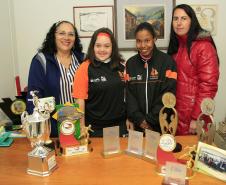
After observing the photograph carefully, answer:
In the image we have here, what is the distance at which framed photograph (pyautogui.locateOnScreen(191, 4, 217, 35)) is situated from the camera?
2.78 meters

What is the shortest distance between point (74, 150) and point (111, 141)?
0.21 metres

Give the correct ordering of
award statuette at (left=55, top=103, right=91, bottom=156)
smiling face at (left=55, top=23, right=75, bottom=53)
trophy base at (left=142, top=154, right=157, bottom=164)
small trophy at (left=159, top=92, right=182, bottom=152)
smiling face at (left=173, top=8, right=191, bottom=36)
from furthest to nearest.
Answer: smiling face at (left=55, top=23, right=75, bottom=53)
smiling face at (left=173, top=8, right=191, bottom=36)
award statuette at (left=55, top=103, right=91, bottom=156)
trophy base at (left=142, top=154, right=157, bottom=164)
small trophy at (left=159, top=92, right=182, bottom=152)

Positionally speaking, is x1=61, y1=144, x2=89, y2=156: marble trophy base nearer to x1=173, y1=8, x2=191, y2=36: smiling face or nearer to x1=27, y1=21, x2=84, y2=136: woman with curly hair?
x1=27, y1=21, x2=84, y2=136: woman with curly hair

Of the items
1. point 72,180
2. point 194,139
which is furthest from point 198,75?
point 72,180

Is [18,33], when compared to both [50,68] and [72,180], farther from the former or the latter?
[72,180]

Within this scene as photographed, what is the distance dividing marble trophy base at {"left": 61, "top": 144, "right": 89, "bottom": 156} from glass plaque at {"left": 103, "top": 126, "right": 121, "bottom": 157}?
0.12m

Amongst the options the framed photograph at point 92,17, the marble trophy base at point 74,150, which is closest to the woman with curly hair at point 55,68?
the framed photograph at point 92,17

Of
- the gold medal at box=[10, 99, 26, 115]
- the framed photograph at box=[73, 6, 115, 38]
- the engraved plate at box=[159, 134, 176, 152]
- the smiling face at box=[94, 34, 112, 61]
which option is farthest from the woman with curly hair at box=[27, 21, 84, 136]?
the engraved plate at box=[159, 134, 176, 152]

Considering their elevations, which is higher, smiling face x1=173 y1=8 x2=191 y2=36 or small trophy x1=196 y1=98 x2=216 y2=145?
smiling face x1=173 y1=8 x2=191 y2=36

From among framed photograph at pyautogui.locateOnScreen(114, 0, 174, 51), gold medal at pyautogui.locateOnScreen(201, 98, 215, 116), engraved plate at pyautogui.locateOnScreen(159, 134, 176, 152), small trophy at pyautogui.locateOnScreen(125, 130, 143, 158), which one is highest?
Result: framed photograph at pyautogui.locateOnScreen(114, 0, 174, 51)

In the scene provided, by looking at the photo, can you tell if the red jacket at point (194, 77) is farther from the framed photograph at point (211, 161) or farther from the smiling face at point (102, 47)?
the framed photograph at point (211, 161)

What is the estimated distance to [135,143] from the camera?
153cm

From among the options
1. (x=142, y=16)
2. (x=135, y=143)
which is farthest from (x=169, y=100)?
(x=142, y=16)

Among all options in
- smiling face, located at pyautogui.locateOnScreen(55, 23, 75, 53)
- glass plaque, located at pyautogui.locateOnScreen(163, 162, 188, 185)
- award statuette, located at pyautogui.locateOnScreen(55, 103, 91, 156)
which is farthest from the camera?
smiling face, located at pyautogui.locateOnScreen(55, 23, 75, 53)
